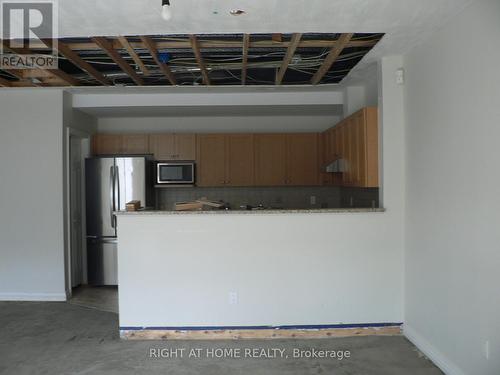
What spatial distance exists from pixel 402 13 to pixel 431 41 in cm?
57

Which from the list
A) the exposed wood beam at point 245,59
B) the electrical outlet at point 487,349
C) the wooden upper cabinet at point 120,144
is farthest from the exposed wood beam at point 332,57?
the wooden upper cabinet at point 120,144

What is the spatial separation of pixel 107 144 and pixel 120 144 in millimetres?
194

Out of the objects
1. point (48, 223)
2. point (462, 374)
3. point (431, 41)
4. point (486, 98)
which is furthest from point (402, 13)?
point (48, 223)

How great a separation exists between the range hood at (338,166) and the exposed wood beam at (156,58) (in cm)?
212

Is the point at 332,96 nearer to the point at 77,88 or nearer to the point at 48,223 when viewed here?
the point at 77,88

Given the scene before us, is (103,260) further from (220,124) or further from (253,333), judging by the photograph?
(253,333)

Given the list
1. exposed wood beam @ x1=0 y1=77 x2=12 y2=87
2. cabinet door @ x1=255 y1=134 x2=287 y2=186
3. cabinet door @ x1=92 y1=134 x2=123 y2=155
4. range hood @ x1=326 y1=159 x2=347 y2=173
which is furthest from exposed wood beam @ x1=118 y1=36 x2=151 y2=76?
range hood @ x1=326 y1=159 x2=347 y2=173

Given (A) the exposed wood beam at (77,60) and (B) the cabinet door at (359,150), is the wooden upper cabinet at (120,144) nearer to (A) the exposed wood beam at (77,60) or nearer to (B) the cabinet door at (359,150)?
(A) the exposed wood beam at (77,60)

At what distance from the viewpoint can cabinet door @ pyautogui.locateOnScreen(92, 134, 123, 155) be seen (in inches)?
233

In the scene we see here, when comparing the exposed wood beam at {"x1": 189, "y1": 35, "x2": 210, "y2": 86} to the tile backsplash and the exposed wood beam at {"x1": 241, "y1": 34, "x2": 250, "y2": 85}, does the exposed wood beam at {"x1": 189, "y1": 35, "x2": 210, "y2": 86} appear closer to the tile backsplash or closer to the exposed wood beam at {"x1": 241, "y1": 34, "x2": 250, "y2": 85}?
the exposed wood beam at {"x1": 241, "y1": 34, "x2": 250, "y2": 85}

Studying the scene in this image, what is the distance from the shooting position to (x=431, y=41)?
3.25 meters

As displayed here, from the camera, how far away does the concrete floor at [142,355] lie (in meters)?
3.15

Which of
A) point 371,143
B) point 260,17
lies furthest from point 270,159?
point 260,17

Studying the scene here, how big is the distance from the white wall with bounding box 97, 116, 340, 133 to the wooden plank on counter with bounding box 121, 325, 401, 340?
10.7ft
